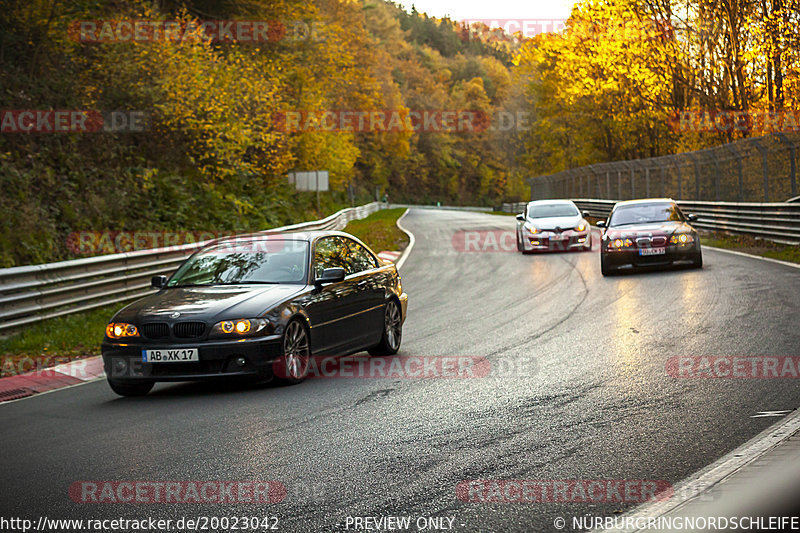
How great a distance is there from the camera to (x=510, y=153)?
341ft

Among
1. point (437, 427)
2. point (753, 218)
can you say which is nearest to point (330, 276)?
point (437, 427)

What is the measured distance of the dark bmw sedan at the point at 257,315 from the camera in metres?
8.14

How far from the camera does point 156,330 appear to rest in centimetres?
823

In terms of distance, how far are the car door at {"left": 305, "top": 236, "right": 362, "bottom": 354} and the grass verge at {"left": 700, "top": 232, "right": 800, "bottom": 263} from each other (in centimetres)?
1223

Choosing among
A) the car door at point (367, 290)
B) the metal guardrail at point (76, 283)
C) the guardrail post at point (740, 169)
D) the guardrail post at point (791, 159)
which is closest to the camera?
the car door at point (367, 290)

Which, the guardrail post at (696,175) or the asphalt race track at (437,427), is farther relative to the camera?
the guardrail post at (696,175)

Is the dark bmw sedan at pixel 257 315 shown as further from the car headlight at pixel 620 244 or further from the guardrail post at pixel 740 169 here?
the guardrail post at pixel 740 169

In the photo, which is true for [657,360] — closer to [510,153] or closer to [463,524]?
[463,524]

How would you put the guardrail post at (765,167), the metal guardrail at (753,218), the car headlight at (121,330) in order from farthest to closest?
the guardrail post at (765,167), the metal guardrail at (753,218), the car headlight at (121,330)

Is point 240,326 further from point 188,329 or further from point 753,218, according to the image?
point 753,218

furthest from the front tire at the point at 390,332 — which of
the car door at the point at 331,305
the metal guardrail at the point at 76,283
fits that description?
the metal guardrail at the point at 76,283

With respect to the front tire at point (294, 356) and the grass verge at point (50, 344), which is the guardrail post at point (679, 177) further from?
the front tire at point (294, 356)

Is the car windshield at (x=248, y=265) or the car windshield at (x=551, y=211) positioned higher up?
the car windshield at (x=551, y=211)

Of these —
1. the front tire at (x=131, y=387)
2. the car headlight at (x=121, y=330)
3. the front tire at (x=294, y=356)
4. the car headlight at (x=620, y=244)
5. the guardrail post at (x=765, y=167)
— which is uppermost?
the guardrail post at (x=765, y=167)
